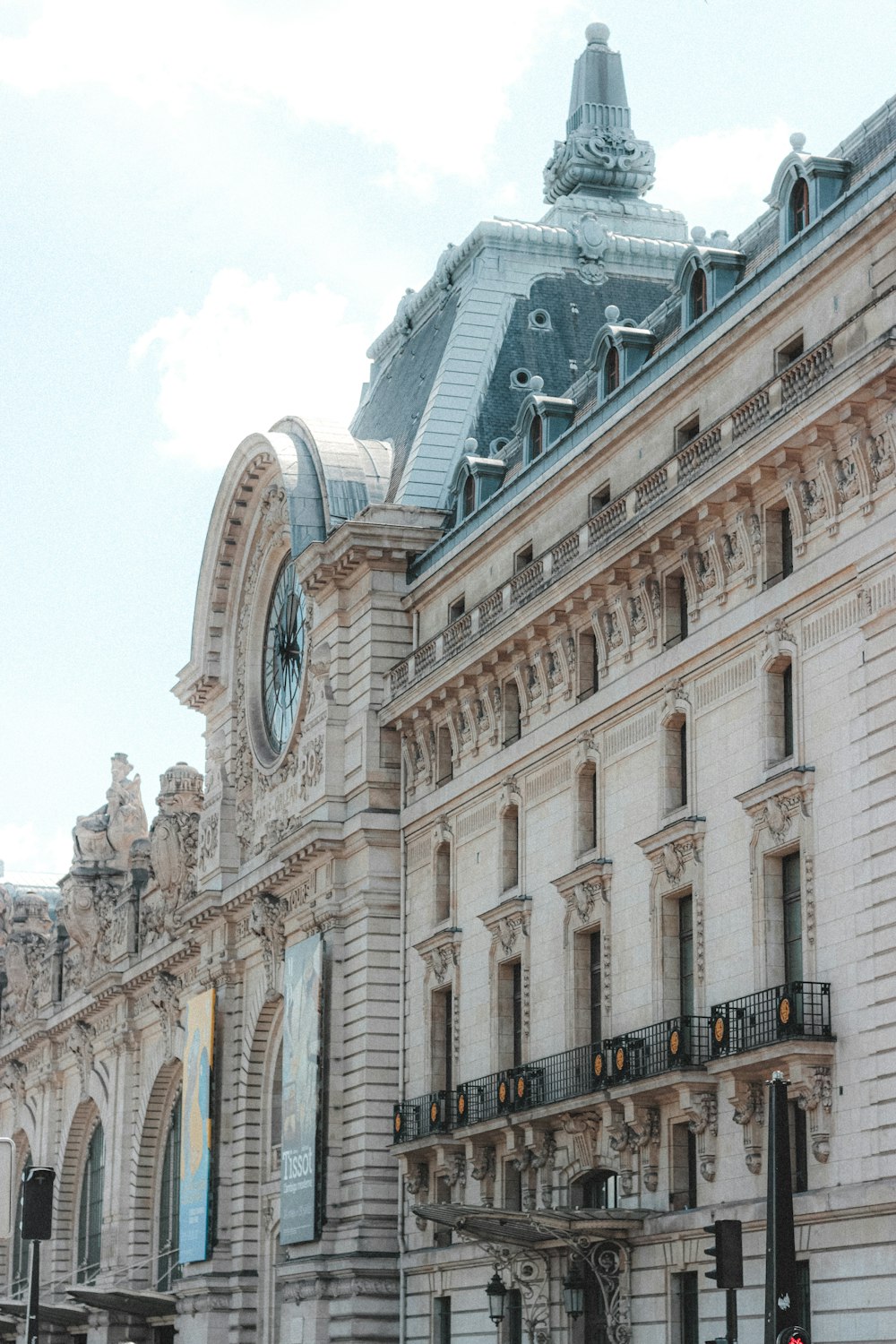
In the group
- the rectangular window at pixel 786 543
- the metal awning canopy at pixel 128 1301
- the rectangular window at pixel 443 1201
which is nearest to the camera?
the rectangular window at pixel 786 543

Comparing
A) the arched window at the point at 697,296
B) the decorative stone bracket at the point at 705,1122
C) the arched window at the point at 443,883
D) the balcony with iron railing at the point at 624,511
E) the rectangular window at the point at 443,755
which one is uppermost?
the arched window at the point at 697,296

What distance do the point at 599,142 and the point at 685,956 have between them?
109ft

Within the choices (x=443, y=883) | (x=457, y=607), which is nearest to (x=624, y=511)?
(x=457, y=607)

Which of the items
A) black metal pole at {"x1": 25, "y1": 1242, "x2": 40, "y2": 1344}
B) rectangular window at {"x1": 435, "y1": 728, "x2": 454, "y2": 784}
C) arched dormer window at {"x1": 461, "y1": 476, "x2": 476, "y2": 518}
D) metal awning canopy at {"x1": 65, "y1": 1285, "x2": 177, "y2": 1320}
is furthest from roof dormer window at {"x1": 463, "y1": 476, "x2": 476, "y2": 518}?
black metal pole at {"x1": 25, "y1": 1242, "x2": 40, "y2": 1344}

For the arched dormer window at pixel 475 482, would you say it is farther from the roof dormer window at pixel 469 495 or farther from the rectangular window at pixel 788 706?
the rectangular window at pixel 788 706

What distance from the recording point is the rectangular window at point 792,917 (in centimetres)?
3969

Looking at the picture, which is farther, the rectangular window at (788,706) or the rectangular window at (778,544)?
the rectangular window at (778,544)

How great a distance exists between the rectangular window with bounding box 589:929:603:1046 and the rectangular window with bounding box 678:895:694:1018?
3299 millimetres

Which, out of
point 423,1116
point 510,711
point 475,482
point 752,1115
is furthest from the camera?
point 475,482

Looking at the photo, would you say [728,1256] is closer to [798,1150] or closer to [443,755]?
[798,1150]

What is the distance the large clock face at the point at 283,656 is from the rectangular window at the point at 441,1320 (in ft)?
54.9

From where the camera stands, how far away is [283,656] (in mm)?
66562

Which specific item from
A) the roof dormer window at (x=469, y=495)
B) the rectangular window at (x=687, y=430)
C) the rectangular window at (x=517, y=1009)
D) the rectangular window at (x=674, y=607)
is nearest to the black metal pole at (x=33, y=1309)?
the rectangular window at (x=674, y=607)

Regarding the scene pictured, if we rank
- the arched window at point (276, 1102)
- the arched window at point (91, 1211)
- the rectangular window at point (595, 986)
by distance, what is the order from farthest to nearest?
the arched window at point (91, 1211)
the arched window at point (276, 1102)
the rectangular window at point (595, 986)
